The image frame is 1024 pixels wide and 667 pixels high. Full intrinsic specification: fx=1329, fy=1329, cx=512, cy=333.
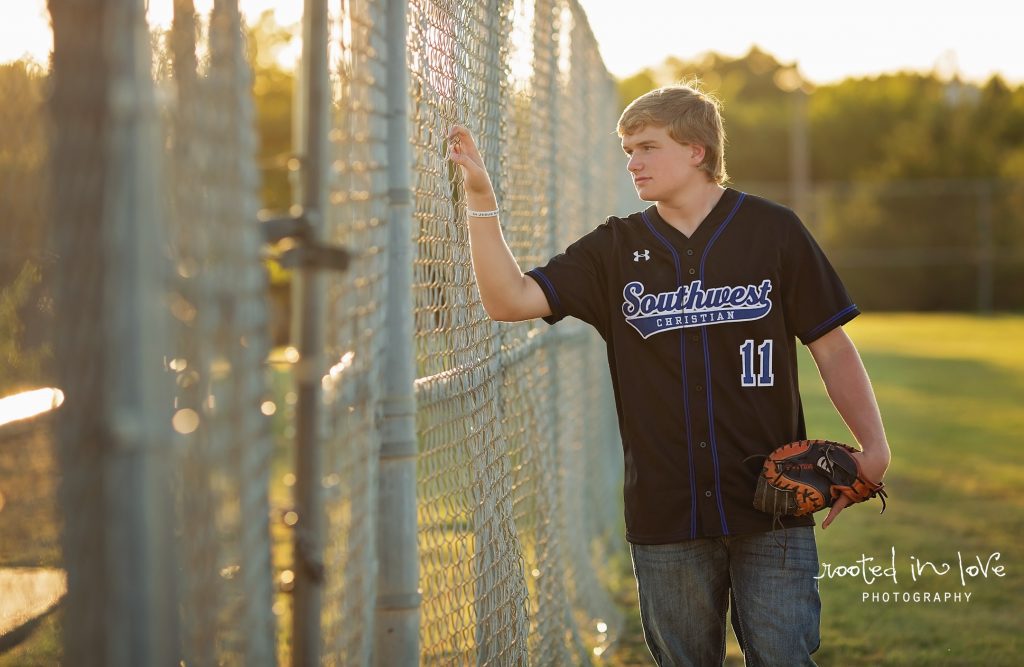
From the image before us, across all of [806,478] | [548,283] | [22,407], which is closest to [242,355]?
[22,407]

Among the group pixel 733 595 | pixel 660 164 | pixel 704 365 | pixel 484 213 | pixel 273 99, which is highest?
pixel 273 99

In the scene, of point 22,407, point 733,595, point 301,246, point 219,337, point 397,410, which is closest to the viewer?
point 219,337

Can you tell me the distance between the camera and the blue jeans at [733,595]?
3354 millimetres

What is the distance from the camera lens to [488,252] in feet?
10.8

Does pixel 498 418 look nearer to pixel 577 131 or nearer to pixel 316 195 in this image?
pixel 316 195

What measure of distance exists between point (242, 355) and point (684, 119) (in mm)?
1924

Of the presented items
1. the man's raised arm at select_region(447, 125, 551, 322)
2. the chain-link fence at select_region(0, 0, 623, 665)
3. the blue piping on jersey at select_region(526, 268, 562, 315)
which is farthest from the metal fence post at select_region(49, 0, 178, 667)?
the blue piping on jersey at select_region(526, 268, 562, 315)

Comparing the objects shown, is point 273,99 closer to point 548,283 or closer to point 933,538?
point 933,538

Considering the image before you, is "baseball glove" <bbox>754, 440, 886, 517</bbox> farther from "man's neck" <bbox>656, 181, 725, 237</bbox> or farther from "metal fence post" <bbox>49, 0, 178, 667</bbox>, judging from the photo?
"metal fence post" <bbox>49, 0, 178, 667</bbox>

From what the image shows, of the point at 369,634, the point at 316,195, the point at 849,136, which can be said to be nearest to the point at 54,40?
the point at 316,195

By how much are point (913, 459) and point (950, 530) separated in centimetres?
296

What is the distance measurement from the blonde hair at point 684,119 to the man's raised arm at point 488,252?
0.52 metres

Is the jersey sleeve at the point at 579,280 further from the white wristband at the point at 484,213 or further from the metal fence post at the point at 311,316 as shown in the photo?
the metal fence post at the point at 311,316

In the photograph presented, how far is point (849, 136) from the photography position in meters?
52.0
